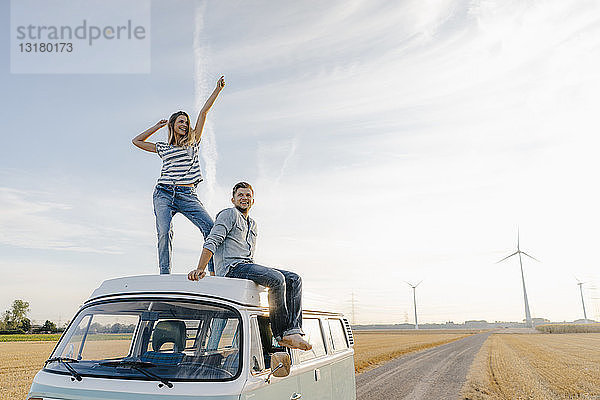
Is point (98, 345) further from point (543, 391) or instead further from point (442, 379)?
point (442, 379)

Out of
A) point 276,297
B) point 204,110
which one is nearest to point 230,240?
point 276,297

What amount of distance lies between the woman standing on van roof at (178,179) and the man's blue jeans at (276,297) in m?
1.47

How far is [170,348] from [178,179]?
102 inches

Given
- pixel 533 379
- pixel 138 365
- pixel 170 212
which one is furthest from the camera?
pixel 533 379

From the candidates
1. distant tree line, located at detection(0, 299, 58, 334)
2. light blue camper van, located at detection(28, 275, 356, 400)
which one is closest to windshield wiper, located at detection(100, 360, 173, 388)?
light blue camper van, located at detection(28, 275, 356, 400)

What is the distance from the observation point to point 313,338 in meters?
6.43

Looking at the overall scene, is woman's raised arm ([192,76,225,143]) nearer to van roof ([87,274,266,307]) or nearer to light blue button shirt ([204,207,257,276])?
light blue button shirt ([204,207,257,276])

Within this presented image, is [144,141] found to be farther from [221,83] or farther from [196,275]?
[196,275]

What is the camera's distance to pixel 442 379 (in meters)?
21.9

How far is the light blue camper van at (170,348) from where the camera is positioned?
401 cm

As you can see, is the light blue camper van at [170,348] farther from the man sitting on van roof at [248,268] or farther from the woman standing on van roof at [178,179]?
the woman standing on van roof at [178,179]

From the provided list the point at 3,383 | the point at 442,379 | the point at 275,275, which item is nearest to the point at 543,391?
Answer: the point at 442,379

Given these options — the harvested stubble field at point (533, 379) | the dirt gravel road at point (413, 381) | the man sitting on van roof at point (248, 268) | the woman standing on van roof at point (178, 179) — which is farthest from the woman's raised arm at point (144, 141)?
the harvested stubble field at point (533, 379)

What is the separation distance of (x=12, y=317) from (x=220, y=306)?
131743 mm
